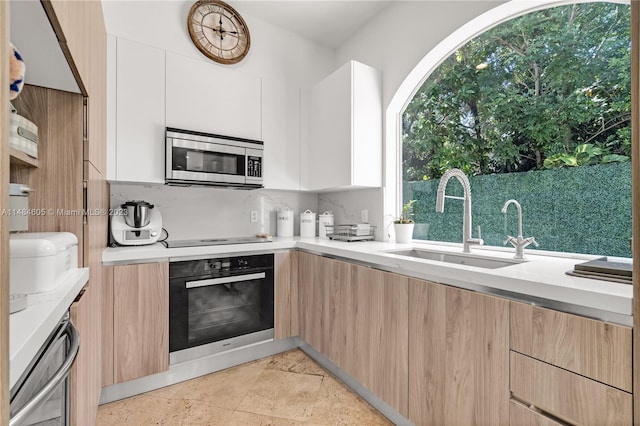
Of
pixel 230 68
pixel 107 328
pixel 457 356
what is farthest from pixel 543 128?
pixel 107 328

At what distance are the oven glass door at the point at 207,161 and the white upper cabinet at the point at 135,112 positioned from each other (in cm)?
11

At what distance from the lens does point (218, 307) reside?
2092 mm

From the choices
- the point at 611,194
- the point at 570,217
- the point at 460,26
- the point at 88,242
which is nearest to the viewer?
the point at 88,242

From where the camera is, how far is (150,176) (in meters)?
2.09

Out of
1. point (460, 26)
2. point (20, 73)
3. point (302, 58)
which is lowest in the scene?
point (20, 73)

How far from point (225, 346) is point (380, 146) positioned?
1.83 meters

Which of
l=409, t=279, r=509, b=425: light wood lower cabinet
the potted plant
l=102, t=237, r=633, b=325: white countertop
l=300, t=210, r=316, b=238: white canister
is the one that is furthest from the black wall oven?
l=409, t=279, r=509, b=425: light wood lower cabinet

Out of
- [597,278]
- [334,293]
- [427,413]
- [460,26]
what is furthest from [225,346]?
[460,26]

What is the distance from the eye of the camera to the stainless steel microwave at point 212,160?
2.12 metres

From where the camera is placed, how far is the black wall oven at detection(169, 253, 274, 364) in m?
1.92

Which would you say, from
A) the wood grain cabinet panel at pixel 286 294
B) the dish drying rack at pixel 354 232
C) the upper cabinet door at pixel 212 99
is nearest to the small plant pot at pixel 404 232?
the dish drying rack at pixel 354 232

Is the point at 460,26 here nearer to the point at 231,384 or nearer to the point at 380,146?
the point at 380,146

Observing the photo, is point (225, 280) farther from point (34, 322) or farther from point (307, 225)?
point (34, 322)

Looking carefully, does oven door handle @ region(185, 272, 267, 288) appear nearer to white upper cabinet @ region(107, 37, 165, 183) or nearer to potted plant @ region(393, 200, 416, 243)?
white upper cabinet @ region(107, 37, 165, 183)
